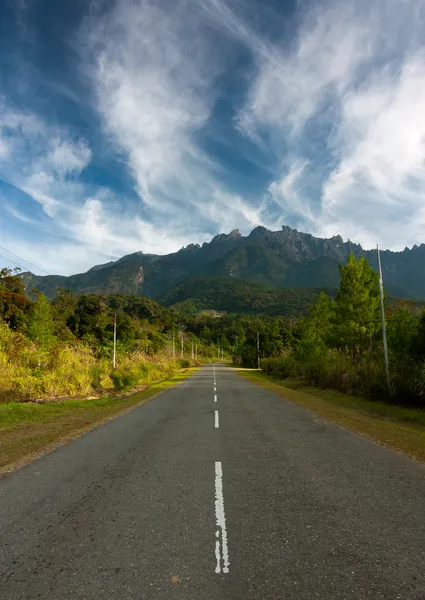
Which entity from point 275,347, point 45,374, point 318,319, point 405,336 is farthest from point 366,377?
point 275,347

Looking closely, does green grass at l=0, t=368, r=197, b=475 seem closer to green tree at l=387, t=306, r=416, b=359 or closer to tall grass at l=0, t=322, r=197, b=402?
tall grass at l=0, t=322, r=197, b=402

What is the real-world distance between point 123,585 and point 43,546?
125 centimetres

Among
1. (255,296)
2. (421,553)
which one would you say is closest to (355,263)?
(421,553)

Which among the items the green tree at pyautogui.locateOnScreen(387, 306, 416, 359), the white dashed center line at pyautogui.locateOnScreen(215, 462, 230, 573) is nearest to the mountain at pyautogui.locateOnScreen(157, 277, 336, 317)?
the green tree at pyautogui.locateOnScreen(387, 306, 416, 359)

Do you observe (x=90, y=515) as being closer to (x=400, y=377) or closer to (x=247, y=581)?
(x=247, y=581)

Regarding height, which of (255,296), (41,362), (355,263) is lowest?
(41,362)

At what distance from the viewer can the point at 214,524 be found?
13.9ft

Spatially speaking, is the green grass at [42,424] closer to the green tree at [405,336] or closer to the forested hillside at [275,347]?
the forested hillside at [275,347]

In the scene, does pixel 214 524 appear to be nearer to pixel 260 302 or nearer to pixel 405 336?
pixel 405 336

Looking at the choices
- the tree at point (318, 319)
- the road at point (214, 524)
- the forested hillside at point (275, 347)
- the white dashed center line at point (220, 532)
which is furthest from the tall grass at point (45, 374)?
the tree at point (318, 319)

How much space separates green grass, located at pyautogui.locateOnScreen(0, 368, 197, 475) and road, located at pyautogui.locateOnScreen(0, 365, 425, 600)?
0.76 meters

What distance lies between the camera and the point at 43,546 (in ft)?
12.5

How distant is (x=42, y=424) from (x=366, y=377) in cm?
1669

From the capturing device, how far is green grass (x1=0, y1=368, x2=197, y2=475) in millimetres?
7866
